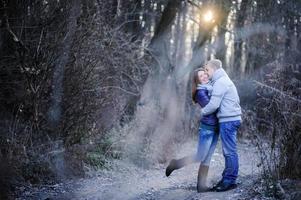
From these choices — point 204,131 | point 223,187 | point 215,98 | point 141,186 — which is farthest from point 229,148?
point 141,186

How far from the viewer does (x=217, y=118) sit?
355 inches

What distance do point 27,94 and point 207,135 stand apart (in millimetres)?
4010

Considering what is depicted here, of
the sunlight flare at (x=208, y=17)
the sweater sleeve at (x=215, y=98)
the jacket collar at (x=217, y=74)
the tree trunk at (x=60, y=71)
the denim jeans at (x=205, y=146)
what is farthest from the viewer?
the sunlight flare at (x=208, y=17)

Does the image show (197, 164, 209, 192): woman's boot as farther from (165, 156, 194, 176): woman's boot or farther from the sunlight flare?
the sunlight flare

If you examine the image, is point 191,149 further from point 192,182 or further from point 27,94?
point 27,94

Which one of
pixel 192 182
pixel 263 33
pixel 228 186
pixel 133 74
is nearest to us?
pixel 228 186

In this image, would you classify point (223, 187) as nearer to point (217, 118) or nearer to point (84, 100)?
point (217, 118)

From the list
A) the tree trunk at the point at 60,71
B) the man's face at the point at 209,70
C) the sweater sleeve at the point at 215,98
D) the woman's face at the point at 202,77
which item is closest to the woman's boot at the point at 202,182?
the sweater sleeve at the point at 215,98

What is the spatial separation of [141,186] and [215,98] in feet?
Answer: 8.96

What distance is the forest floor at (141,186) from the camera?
8.81 metres

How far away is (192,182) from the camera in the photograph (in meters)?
10.6

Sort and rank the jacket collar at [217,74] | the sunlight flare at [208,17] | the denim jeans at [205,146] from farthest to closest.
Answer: the sunlight flare at [208,17] → the denim jeans at [205,146] → the jacket collar at [217,74]

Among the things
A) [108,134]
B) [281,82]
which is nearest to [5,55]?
[108,134]

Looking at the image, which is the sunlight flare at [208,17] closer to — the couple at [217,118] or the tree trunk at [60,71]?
the tree trunk at [60,71]
